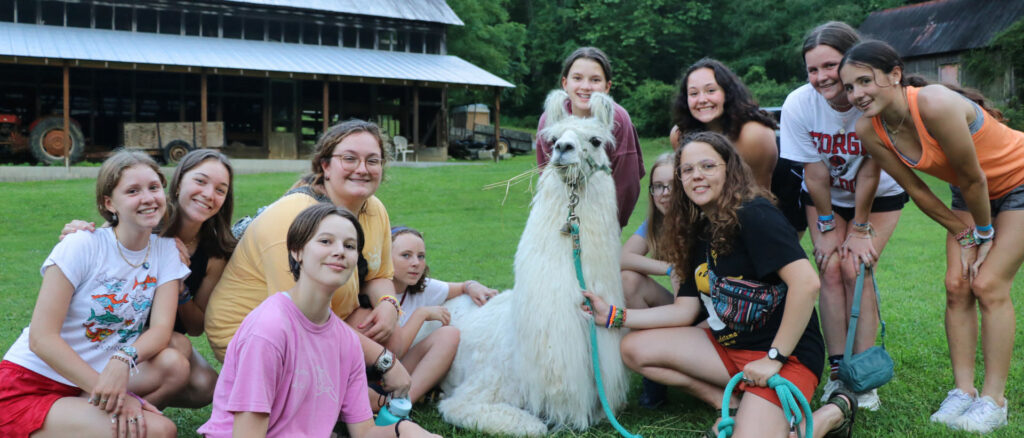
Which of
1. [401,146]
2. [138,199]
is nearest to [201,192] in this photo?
[138,199]

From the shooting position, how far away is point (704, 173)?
3006 mm

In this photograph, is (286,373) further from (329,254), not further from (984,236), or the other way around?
(984,236)

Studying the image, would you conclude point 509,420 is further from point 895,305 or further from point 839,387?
point 895,305

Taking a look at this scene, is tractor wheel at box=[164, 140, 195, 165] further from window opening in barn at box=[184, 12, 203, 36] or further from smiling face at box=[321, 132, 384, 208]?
smiling face at box=[321, 132, 384, 208]

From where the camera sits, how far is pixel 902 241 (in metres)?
10.0

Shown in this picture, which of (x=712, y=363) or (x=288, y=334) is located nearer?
(x=288, y=334)

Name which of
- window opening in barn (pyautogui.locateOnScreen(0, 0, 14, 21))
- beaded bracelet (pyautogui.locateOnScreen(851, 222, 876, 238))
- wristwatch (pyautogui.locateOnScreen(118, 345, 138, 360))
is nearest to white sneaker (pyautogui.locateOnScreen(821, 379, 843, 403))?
beaded bracelet (pyautogui.locateOnScreen(851, 222, 876, 238))

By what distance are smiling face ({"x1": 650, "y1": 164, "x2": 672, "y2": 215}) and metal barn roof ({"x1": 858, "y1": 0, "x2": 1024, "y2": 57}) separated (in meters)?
24.6

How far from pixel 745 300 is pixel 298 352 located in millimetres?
1763

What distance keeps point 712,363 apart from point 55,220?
10825 millimetres

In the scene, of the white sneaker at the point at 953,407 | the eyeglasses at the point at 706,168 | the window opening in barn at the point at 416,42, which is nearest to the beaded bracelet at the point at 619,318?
the eyeglasses at the point at 706,168

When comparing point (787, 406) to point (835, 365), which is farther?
point (835, 365)

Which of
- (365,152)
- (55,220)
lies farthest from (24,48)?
(365,152)

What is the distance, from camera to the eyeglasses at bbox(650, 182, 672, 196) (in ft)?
12.0
